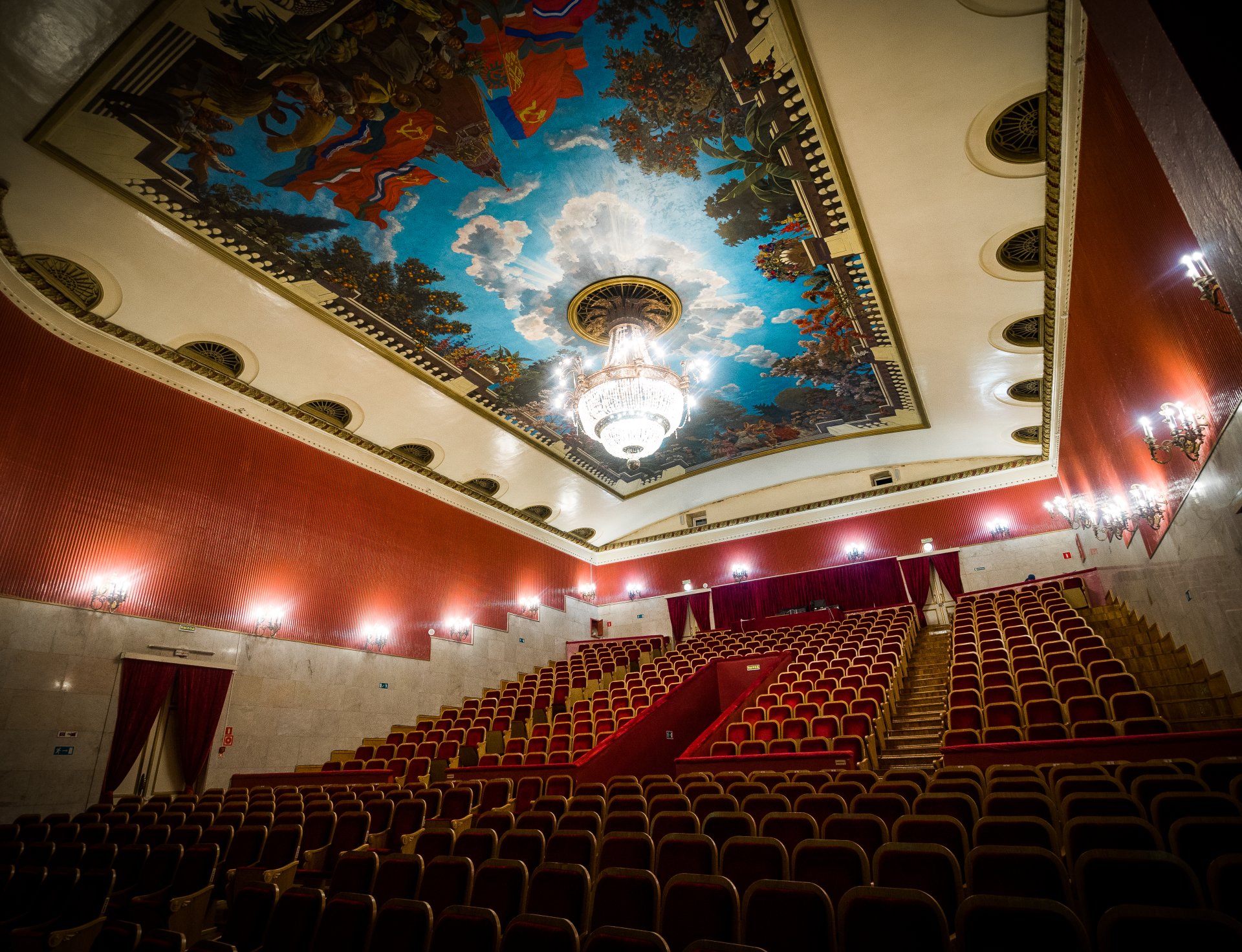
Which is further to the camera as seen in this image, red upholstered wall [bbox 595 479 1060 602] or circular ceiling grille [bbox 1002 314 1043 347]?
red upholstered wall [bbox 595 479 1060 602]

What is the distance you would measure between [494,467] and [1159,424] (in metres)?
9.70

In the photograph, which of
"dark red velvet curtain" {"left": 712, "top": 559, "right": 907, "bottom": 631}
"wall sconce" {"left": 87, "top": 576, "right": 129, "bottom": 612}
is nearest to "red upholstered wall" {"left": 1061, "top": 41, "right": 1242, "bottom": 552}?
"dark red velvet curtain" {"left": 712, "top": 559, "right": 907, "bottom": 631}

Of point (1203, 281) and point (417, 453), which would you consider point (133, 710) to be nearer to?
point (417, 453)

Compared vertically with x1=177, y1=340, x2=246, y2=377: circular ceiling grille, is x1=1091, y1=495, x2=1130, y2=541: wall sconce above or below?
below

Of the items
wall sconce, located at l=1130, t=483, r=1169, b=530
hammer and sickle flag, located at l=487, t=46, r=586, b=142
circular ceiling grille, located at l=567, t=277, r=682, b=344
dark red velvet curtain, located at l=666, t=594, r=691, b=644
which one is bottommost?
wall sconce, located at l=1130, t=483, r=1169, b=530

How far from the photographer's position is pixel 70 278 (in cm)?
700

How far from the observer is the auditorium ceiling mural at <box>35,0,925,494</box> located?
17.2 feet

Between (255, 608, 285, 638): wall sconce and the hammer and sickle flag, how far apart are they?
693cm

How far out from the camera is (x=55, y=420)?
7.22 m

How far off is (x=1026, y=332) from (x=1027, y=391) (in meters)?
2.11

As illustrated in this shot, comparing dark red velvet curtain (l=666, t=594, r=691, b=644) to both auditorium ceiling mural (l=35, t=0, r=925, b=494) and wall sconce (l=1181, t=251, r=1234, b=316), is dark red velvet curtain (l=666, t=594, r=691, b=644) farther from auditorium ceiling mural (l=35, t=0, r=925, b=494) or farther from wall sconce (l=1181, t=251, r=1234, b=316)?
wall sconce (l=1181, t=251, r=1234, b=316)

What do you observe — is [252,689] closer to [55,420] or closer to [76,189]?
[55,420]

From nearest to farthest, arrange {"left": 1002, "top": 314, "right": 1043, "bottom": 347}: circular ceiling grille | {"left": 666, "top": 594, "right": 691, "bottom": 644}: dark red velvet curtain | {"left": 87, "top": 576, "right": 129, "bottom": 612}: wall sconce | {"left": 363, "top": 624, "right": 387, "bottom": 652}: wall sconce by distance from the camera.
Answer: {"left": 87, "top": 576, "right": 129, "bottom": 612}: wall sconce
{"left": 1002, "top": 314, "right": 1043, "bottom": 347}: circular ceiling grille
{"left": 363, "top": 624, "right": 387, "bottom": 652}: wall sconce
{"left": 666, "top": 594, "right": 691, "bottom": 644}: dark red velvet curtain

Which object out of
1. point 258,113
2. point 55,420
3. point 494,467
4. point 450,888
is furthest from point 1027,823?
point 494,467
